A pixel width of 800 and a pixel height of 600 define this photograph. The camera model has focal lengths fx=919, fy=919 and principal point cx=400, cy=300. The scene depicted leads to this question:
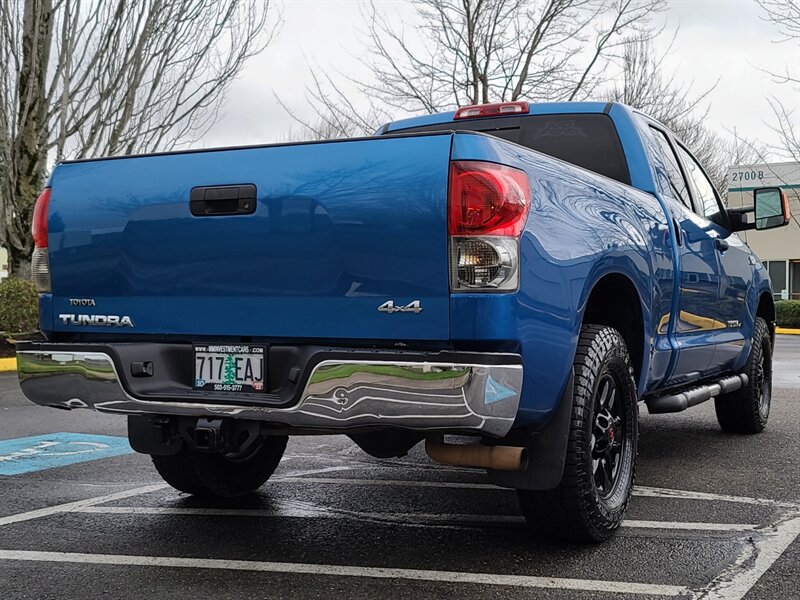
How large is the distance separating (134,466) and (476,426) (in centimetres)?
337

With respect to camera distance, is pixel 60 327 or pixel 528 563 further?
pixel 60 327

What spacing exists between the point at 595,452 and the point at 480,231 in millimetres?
1299

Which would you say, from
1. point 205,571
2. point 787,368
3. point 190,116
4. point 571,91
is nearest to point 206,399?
point 205,571

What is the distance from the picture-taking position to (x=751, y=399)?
6602mm

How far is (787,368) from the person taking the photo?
43.1ft

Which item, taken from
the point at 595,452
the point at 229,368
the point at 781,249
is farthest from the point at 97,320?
the point at 781,249

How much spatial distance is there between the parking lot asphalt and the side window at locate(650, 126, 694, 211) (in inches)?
63.7

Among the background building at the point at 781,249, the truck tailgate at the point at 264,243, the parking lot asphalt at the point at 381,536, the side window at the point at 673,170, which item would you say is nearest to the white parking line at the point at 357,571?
the parking lot asphalt at the point at 381,536

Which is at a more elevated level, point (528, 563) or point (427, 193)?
point (427, 193)

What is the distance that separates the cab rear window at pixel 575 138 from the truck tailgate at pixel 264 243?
205 cm

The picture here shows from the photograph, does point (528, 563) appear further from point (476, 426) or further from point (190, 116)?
point (190, 116)

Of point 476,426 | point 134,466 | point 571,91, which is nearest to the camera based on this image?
point 476,426

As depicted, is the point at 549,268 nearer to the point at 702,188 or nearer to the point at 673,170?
the point at 673,170

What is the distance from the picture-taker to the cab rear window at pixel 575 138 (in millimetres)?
4992
